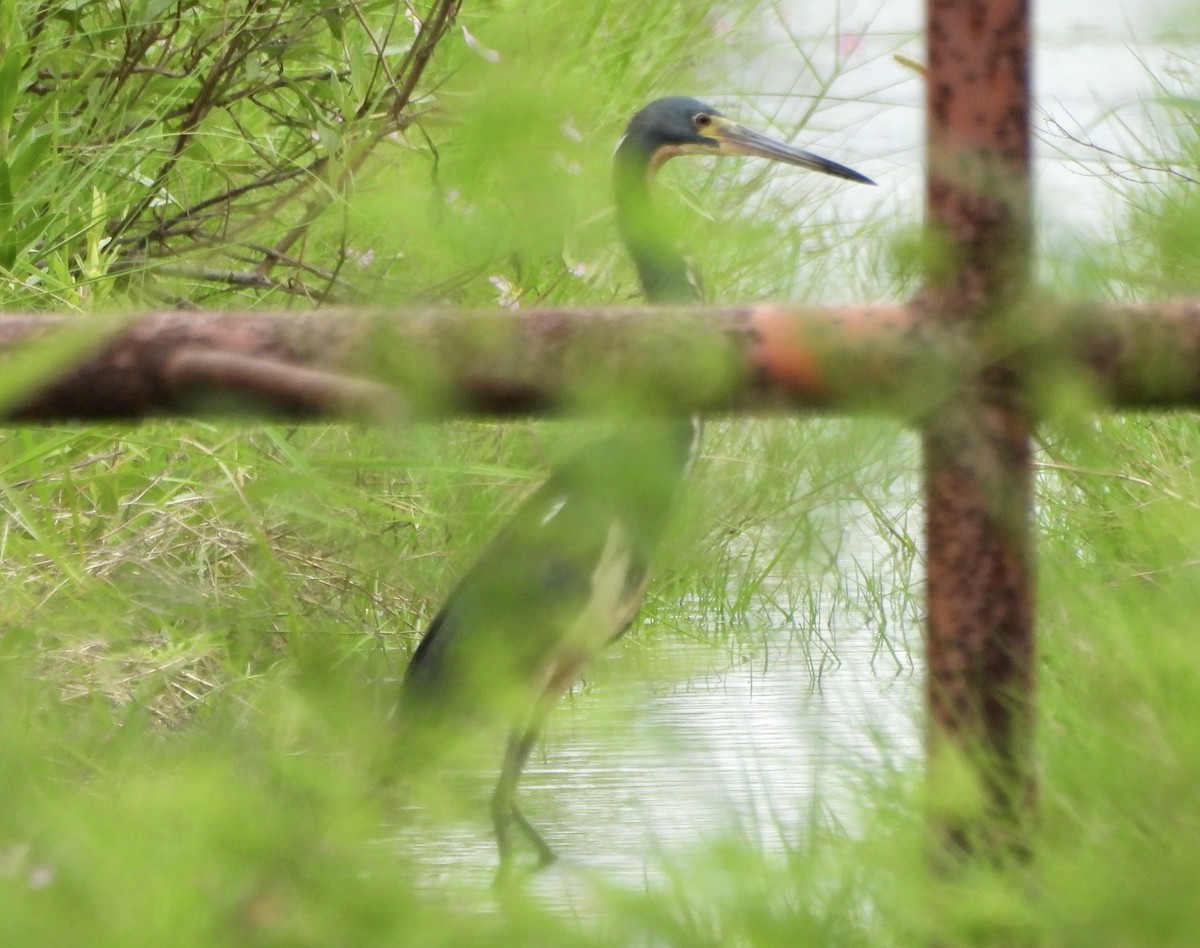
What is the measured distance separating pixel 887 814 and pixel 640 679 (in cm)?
9

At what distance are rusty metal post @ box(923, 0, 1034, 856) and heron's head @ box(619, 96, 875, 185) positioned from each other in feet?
4.88

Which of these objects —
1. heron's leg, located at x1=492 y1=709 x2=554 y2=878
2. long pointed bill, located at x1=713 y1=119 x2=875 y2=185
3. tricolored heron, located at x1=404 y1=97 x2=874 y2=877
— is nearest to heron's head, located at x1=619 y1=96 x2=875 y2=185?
long pointed bill, located at x1=713 y1=119 x2=875 y2=185

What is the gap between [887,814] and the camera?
0.55 meters

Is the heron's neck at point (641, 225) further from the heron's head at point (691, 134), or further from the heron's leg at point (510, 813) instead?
the heron's head at point (691, 134)

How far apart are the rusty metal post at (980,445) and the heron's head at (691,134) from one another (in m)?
1.49

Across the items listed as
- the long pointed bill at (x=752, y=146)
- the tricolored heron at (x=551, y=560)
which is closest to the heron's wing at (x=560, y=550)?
the tricolored heron at (x=551, y=560)

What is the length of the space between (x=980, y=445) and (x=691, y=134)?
1614mm

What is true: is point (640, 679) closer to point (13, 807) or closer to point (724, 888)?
point (724, 888)

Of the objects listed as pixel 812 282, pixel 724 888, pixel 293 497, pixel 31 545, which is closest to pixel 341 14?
pixel 31 545

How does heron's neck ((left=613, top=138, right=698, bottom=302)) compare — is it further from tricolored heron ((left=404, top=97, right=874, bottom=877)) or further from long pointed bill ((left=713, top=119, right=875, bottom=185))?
long pointed bill ((left=713, top=119, right=875, bottom=185))

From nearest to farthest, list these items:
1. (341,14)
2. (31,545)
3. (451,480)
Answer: (451,480), (31,545), (341,14)

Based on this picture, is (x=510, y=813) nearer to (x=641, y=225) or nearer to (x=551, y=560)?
(x=551, y=560)

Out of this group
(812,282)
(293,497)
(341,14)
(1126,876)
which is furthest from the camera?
(341,14)

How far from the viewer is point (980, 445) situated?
1.76 ft
